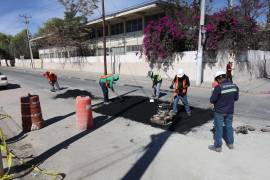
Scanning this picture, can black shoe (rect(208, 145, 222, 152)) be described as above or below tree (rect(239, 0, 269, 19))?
below

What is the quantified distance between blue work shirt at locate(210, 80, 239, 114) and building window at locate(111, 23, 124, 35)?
2591 cm

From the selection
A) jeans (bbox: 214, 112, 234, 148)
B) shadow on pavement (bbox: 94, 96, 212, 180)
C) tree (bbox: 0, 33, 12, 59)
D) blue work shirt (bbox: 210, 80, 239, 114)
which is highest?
tree (bbox: 0, 33, 12, 59)

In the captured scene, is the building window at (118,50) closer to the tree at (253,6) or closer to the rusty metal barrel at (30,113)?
the tree at (253,6)

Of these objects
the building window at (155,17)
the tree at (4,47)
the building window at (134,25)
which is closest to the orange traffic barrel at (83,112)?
the building window at (155,17)

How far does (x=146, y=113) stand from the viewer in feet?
27.2

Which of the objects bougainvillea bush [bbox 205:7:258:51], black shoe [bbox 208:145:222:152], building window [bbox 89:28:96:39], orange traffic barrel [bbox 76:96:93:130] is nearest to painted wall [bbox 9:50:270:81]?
bougainvillea bush [bbox 205:7:258:51]

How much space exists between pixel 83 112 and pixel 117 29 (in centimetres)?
2540

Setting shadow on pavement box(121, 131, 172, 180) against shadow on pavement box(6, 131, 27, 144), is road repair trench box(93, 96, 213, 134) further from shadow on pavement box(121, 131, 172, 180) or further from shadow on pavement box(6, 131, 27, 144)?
shadow on pavement box(6, 131, 27, 144)

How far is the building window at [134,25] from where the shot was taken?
1065 inches

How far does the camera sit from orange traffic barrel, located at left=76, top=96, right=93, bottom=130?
6.53 metres

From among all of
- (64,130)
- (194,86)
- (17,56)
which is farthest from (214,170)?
(17,56)

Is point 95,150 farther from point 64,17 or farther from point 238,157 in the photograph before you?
point 64,17

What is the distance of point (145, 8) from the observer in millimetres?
23953

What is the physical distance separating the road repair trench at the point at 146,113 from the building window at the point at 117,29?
67.5 feet
